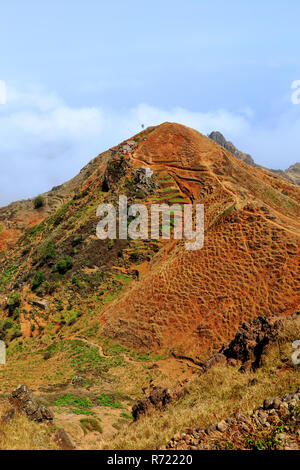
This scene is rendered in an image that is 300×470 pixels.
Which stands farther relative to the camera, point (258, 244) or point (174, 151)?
point (174, 151)

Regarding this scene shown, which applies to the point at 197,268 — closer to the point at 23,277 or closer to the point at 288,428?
the point at 288,428

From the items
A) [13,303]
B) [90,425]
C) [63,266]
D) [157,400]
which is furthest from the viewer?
[63,266]

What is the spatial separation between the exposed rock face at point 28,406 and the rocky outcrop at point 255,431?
4.16m

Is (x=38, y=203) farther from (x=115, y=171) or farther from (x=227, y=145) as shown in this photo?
(x=227, y=145)

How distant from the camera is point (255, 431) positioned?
17.5 feet

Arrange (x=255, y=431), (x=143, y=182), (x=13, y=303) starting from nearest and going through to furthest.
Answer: (x=255, y=431), (x=13, y=303), (x=143, y=182)

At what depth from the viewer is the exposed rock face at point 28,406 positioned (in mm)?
7945

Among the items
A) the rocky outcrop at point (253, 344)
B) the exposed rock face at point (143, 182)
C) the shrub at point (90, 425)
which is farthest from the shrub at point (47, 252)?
the rocky outcrop at point (253, 344)

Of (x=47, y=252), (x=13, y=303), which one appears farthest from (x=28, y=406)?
(x=47, y=252)

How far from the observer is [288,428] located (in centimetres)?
520

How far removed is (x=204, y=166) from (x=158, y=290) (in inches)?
524

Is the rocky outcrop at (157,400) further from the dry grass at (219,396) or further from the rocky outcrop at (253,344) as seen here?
the rocky outcrop at (253,344)

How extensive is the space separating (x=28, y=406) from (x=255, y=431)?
239 inches
